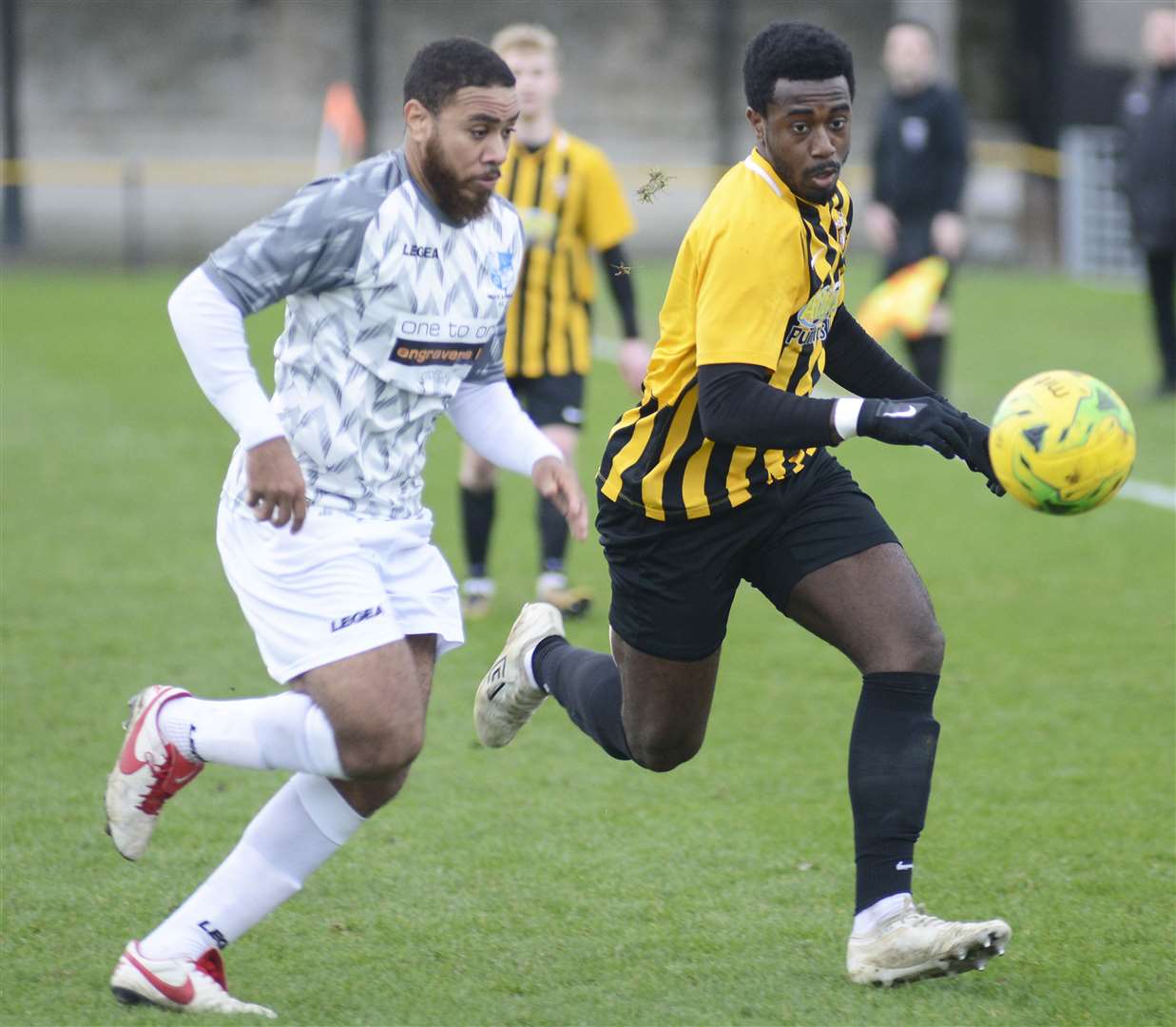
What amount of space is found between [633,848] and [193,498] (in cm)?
610

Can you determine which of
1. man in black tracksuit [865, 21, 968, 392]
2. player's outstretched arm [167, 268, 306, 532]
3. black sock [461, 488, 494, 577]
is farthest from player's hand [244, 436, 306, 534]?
man in black tracksuit [865, 21, 968, 392]

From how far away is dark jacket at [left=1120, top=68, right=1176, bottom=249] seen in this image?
1325cm

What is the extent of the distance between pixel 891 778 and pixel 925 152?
895 cm

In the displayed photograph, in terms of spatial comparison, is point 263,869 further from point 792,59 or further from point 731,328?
point 792,59

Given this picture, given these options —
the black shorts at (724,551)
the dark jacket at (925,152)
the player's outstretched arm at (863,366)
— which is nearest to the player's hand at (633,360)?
the player's outstretched arm at (863,366)

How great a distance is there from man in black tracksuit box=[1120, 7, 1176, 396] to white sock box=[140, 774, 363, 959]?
10398mm

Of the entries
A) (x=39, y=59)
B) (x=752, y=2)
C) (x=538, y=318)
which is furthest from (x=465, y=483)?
(x=752, y=2)

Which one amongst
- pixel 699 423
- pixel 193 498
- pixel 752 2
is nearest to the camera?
pixel 699 423

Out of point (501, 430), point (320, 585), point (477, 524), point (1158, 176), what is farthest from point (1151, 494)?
Answer: point (320, 585)

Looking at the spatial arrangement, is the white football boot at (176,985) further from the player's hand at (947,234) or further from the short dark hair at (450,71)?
the player's hand at (947,234)

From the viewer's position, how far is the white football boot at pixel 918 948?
3928 millimetres

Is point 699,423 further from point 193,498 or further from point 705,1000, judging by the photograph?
point 193,498

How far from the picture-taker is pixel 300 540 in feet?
12.9

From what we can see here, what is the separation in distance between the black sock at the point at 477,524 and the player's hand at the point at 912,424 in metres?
4.23
